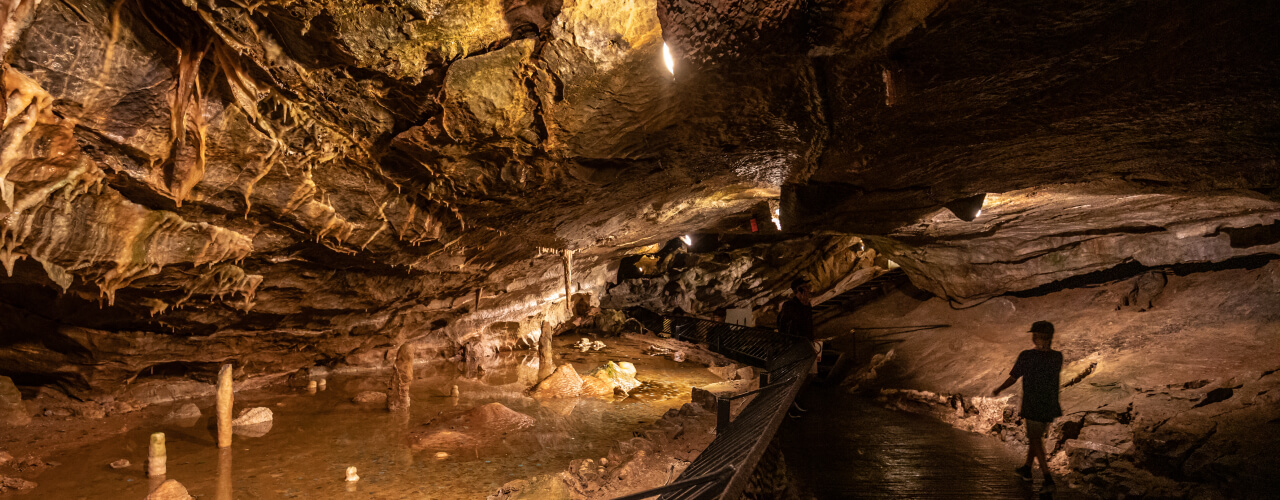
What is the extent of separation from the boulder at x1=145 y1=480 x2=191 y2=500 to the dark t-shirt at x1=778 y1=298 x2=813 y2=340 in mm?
9054

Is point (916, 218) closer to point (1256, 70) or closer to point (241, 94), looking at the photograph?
point (1256, 70)

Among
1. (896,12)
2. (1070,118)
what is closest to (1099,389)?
(1070,118)

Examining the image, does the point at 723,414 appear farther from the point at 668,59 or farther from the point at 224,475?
the point at 224,475

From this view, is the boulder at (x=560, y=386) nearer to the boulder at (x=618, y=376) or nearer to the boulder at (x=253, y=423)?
the boulder at (x=618, y=376)

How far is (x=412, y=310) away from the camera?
1204cm

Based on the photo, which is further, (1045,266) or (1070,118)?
(1045,266)

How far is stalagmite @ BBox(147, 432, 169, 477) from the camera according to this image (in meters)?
6.36

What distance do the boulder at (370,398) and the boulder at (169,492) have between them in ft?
15.4

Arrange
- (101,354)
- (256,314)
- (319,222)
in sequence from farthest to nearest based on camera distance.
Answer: (256,314) → (101,354) → (319,222)

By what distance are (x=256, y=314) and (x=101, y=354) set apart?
86.8 inches

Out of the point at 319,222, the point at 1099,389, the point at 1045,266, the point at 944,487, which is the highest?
the point at 319,222

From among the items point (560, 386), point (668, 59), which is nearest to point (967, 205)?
point (668, 59)

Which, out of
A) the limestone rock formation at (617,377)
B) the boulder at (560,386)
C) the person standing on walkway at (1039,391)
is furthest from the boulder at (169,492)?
the person standing on walkway at (1039,391)

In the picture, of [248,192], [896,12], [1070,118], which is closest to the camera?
[896,12]
